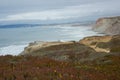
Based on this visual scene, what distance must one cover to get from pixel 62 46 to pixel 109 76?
2731cm

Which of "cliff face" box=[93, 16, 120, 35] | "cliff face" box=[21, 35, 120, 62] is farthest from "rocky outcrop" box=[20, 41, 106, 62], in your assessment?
"cliff face" box=[93, 16, 120, 35]

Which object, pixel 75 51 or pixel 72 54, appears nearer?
pixel 72 54

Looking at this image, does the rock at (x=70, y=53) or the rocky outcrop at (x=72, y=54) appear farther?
the rock at (x=70, y=53)

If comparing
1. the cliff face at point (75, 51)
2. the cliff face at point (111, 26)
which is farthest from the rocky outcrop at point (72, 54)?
the cliff face at point (111, 26)

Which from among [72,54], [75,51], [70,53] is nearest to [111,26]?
[75,51]

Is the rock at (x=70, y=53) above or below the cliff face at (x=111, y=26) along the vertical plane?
above

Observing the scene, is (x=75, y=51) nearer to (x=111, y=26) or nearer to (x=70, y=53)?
(x=70, y=53)

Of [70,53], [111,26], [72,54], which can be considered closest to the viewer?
[72,54]

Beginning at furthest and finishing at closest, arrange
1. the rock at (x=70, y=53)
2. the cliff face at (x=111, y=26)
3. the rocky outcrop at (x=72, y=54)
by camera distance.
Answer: the cliff face at (x=111, y=26) → the rock at (x=70, y=53) → the rocky outcrop at (x=72, y=54)

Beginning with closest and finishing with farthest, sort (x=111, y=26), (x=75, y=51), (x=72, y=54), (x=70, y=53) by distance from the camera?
(x=72, y=54)
(x=70, y=53)
(x=75, y=51)
(x=111, y=26)

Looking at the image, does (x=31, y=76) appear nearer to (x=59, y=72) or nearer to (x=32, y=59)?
(x=59, y=72)

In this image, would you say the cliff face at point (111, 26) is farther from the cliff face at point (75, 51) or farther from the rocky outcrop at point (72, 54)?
the rocky outcrop at point (72, 54)

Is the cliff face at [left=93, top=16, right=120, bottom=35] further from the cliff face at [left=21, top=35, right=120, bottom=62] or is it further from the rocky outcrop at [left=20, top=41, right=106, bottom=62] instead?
the rocky outcrop at [left=20, top=41, right=106, bottom=62]

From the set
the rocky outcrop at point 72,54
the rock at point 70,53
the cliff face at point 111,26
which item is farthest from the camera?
the cliff face at point 111,26
